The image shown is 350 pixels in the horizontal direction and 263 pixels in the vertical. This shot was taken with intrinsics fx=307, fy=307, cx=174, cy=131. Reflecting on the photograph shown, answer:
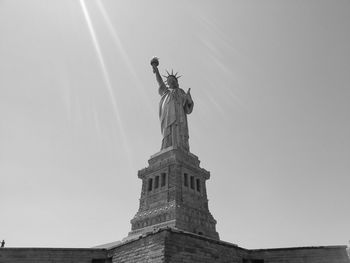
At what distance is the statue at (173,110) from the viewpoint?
29.0 metres

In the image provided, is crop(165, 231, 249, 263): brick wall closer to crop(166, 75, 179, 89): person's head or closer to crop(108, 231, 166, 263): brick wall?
crop(108, 231, 166, 263): brick wall

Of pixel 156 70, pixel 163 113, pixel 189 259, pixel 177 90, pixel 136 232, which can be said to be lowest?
pixel 189 259

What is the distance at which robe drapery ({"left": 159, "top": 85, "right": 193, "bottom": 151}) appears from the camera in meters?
29.0

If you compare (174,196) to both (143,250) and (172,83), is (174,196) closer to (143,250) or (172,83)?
(143,250)

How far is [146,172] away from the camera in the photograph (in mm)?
27797

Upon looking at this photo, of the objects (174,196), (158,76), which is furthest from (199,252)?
(158,76)

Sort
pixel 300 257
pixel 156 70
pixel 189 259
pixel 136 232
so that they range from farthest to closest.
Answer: pixel 156 70 < pixel 136 232 < pixel 300 257 < pixel 189 259

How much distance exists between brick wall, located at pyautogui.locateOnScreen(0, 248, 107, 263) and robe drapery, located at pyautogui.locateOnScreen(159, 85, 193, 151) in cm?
1185

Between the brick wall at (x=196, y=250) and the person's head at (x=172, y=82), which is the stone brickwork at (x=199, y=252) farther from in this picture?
the person's head at (x=172, y=82)

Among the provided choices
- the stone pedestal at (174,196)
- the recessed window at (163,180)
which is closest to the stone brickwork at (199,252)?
the stone pedestal at (174,196)

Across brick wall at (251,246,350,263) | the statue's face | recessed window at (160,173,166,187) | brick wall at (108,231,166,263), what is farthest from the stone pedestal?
the statue's face

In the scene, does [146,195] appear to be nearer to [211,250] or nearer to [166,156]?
[166,156]

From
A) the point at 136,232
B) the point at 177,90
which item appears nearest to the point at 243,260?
the point at 136,232

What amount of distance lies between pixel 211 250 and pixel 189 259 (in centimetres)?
188
